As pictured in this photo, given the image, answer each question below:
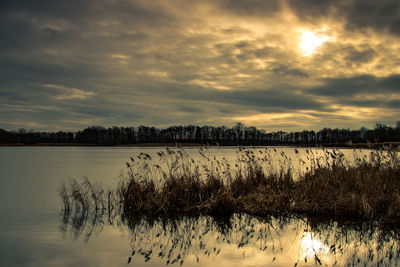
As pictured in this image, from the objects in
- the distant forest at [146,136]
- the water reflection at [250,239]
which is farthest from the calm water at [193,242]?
the distant forest at [146,136]

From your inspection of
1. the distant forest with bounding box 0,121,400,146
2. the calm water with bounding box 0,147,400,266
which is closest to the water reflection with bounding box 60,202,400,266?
the calm water with bounding box 0,147,400,266

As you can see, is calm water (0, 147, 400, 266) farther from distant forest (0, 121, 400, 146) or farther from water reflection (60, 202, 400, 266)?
distant forest (0, 121, 400, 146)

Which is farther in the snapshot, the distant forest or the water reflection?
the distant forest

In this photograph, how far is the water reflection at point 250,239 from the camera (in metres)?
5.91

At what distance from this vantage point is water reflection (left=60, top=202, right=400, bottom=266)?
5.91 m

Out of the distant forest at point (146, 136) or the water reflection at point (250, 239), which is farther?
the distant forest at point (146, 136)

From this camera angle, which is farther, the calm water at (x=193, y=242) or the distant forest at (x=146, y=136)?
the distant forest at (x=146, y=136)

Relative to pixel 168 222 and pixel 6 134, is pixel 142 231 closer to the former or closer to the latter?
pixel 168 222

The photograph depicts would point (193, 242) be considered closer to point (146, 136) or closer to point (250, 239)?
point (250, 239)

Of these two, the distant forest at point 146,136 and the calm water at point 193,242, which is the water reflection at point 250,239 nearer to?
the calm water at point 193,242

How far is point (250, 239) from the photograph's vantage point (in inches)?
279

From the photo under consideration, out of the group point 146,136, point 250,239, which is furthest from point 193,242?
point 146,136

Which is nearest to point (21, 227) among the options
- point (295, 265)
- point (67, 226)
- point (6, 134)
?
point (67, 226)

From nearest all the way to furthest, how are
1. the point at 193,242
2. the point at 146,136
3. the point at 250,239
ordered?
the point at 193,242 < the point at 250,239 < the point at 146,136
